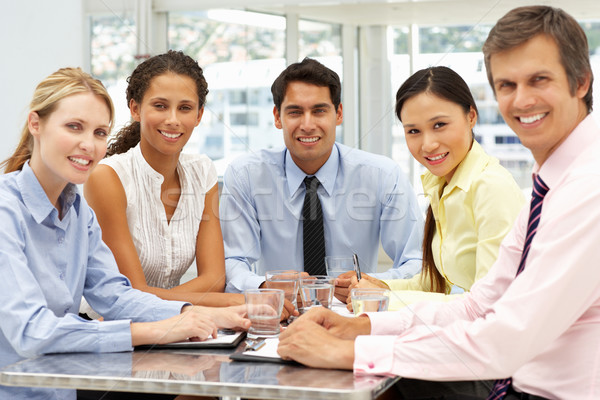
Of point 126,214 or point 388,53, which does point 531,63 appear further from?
point 388,53

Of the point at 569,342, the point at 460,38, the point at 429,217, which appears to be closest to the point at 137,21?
the point at 460,38

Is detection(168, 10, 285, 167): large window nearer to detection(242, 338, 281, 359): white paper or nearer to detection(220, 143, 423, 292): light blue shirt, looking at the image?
detection(220, 143, 423, 292): light blue shirt

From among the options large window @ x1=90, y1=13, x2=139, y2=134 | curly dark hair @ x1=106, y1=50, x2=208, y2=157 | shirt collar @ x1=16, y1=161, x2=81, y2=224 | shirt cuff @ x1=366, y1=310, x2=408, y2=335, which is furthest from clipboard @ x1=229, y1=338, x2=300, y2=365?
large window @ x1=90, y1=13, x2=139, y2=134

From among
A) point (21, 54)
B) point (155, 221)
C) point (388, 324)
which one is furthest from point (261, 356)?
point (21, 54)

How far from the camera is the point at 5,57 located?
502 cm

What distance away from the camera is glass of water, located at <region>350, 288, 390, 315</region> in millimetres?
1492

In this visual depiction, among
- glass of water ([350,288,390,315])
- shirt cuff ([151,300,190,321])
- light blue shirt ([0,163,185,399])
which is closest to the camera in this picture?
light blue shirt ([0,163,185,399])

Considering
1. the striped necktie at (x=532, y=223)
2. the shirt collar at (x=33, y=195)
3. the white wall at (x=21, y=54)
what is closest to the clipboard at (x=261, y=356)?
the striped necktie at (x=532, y=223)

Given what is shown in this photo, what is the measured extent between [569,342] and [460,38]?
13.9ft

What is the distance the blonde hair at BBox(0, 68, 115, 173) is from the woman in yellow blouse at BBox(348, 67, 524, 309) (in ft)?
2.84

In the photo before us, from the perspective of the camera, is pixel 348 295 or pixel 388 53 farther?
pixel 388 53

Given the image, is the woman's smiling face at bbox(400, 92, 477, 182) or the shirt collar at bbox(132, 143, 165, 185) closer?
the woman's smiling face at bbox(400, 92, 477, 182)

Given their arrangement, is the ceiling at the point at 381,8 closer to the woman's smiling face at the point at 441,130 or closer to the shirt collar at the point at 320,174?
the shirt collar at the point at 320,174

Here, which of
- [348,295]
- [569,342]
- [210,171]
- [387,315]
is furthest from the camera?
[210,171]
